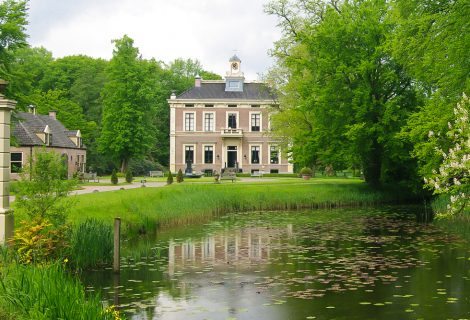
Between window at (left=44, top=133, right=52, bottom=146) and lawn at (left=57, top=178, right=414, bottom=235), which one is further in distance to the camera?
window at (left=44, top=133, right=52, bottom=146)

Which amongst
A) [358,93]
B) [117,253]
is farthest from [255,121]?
[117,253]

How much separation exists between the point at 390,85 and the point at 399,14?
6.94 metres

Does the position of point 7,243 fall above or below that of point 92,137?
below

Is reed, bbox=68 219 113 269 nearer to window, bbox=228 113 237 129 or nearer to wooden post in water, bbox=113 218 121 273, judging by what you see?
wooden post in water, bbox=113 218 121 273

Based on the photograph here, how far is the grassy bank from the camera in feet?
60.2

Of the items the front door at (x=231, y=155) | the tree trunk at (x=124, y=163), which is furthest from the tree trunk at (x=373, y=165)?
the front door at (x=231, y=155)

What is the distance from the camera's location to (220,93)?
5844 cm

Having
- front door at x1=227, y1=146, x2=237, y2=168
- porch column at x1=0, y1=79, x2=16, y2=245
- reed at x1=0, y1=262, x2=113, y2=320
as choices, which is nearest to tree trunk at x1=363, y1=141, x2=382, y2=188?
porch column at x1=0, y1=79, x2=16, y2=245

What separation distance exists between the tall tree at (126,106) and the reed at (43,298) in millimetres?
40308

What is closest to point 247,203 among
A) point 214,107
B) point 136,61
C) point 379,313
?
point 379,313

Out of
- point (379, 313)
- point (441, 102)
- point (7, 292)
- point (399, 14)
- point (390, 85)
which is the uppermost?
point (399, 14)

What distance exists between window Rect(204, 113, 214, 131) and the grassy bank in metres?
28.2

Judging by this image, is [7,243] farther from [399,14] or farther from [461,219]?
[399,14]

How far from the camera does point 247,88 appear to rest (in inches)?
2322
